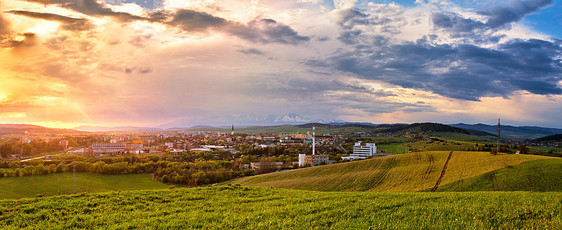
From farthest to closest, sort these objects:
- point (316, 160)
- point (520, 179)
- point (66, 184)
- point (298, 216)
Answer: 1. point (316, 160)
2. point (66, 184)
3. point (520, 179)
4. point (298, 216)

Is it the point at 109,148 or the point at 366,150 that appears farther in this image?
the point at 366,150

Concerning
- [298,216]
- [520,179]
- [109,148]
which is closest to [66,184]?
[298,216]

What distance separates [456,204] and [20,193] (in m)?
65.2

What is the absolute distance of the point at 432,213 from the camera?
35.1 feet

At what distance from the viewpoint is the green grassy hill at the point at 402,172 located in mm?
40281

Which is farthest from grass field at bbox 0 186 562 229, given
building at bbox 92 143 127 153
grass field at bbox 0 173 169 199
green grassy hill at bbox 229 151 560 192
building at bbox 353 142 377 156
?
building at bbox 92 143 127 153

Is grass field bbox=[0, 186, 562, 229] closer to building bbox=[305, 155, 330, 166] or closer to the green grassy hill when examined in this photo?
the green grassy hill

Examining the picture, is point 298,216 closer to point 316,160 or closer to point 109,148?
point 316,160

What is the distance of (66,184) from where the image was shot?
5884cm

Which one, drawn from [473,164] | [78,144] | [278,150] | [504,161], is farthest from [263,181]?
[78,144]

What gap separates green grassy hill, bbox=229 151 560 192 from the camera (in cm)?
4028

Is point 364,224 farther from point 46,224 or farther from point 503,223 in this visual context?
point 46,224

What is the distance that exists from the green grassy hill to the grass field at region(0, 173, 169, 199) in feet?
97.6

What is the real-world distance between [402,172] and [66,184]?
68213 millimetres
